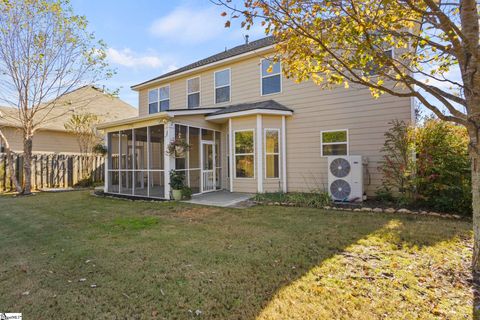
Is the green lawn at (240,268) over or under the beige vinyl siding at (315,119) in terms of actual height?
under

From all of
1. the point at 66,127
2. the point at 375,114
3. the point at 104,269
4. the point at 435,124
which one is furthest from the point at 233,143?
the point at 66,127

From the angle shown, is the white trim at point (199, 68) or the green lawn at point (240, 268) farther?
the white trim at point (199, 68)

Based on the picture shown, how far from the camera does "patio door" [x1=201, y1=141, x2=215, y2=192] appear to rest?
32.7 feet

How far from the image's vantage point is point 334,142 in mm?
8680

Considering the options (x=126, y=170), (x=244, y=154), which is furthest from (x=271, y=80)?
(x=126, y=170)

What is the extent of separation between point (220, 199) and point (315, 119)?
182 inches

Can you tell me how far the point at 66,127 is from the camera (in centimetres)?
1444

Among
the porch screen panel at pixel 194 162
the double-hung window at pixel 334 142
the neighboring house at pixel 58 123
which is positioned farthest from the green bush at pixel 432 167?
the neighboring house at pixel 58 123

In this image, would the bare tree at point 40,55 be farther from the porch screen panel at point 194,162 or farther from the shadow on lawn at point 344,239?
the shadow on lawn at point 344,239

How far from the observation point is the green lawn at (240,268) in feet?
7.89

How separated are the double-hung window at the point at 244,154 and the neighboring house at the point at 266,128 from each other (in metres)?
0.04

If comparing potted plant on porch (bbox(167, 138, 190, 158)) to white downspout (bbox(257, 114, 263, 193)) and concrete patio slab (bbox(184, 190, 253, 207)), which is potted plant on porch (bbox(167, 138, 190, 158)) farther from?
white downspout (bbox(257, 114, 263, 193))

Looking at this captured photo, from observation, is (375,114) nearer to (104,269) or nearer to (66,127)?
(104,269)

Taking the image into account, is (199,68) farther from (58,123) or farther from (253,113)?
(58,123)
